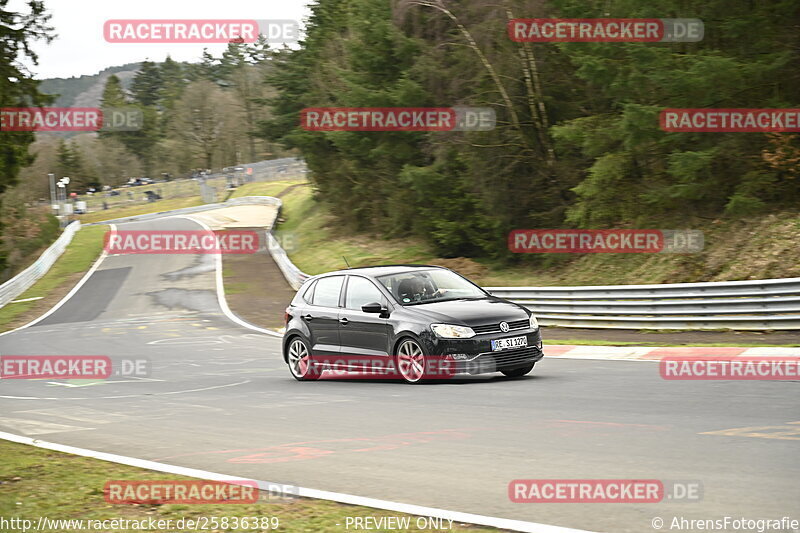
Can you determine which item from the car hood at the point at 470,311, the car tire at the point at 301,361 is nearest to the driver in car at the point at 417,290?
the car hood at the point at 470,311

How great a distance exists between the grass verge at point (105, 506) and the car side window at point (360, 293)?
597cm

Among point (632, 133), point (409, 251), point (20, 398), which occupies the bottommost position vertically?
point (20, 398)

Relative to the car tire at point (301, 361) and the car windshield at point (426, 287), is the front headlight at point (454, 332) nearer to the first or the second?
the car windshield at point (426, 287)

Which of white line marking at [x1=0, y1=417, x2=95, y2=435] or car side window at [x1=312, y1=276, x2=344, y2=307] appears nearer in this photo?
white line marking at [x1=0, y1=417, x2=95, y2=435]

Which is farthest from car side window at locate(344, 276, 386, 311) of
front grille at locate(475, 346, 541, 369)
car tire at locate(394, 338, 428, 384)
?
front grille at locate(475, 346, 541, 369)

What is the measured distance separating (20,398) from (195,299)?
70.5 ft

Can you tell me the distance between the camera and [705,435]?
773cm

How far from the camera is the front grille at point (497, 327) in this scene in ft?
39.4

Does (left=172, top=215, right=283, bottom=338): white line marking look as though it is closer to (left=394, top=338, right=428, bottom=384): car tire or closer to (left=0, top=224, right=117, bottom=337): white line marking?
(left=0, top=224, right=117, bottom=337): white line marking

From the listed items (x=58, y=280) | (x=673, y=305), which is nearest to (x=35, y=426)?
(x=673, y=305)

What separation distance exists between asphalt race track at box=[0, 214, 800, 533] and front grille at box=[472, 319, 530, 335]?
73 cm

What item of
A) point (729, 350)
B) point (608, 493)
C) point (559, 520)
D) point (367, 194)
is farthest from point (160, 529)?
point (367, 194)

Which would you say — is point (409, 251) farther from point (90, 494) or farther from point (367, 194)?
point (90, 494)

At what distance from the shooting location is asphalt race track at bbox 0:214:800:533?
619 cm
